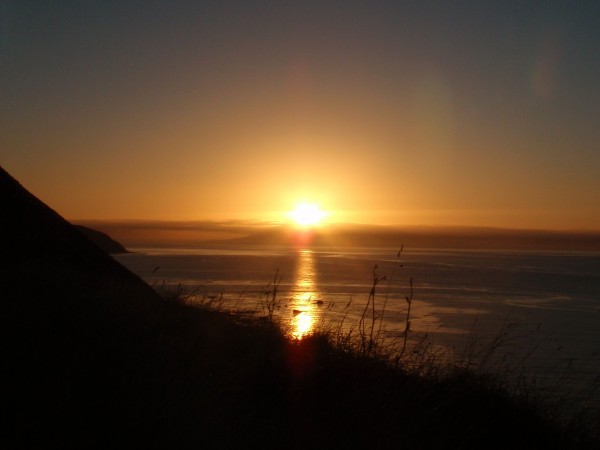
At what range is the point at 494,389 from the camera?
713 cm

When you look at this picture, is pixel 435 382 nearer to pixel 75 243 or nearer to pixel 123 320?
pixel 123 320

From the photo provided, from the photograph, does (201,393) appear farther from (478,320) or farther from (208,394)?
(478,320)

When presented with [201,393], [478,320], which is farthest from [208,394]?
[478,320]

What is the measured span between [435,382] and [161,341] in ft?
10.4

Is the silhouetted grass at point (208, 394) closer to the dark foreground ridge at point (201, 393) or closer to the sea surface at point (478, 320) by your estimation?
the dark foreground ridge at point (201, 393)

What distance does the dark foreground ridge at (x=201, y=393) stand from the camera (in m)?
4.66

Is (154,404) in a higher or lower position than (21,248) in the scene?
lower

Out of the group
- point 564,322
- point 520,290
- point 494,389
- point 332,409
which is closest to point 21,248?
point 332,409

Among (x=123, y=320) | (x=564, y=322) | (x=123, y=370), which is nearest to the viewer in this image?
(x=123, y=370)

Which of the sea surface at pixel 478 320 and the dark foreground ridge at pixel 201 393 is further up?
the dark foreground ridge at pixel 201 393

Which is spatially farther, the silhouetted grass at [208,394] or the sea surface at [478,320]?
the sea surface at [478,320]

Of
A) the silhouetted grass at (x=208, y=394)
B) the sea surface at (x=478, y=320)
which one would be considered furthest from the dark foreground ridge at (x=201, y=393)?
the sea surface at (x=478, y=320)

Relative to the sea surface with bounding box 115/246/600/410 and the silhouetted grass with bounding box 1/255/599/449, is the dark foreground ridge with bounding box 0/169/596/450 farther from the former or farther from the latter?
the sea surface with bounding box 115/246/600/410

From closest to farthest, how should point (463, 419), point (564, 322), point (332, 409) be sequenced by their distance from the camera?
1. point (332, 409)
2. point (463, 419)
3. point (564, 322)
